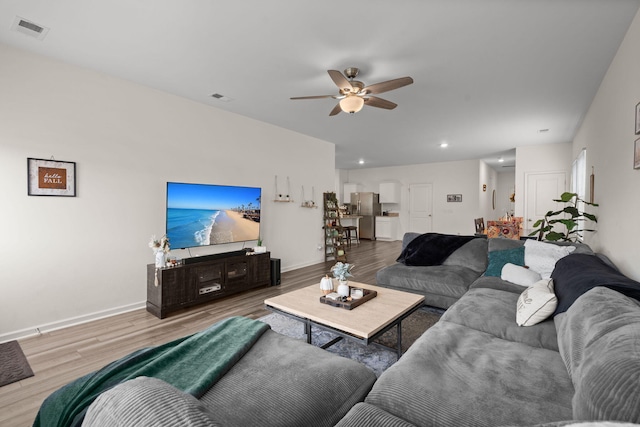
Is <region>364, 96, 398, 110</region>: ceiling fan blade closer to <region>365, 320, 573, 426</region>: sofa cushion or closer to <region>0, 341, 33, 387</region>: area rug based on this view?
<region>365, 320, 573, 426</region>: sofa cushion

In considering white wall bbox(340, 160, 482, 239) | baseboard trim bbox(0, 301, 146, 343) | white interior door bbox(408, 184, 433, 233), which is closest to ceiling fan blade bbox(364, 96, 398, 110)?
baseboard trim bbox(0, 301, 146, 343)

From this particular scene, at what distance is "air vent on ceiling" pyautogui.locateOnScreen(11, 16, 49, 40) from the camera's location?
91.3 inches

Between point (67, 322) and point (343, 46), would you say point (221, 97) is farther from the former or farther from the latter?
point (67, 322)

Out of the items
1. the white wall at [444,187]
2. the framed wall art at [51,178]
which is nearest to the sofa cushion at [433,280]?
the framed wall art at [51,178]

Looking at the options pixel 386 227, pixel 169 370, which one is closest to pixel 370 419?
pixel 169 370

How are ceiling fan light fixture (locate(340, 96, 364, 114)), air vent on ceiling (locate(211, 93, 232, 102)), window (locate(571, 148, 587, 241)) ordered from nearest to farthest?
ceiling fan light fixture (locate(340, 96, 364, 114)), air vent on ceiling (locate(211, 93, 232, 102)), window (locate(571, 148, 587, 241))

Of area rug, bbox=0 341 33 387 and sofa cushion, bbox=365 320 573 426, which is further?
area rug, bbox=0 341 33 387

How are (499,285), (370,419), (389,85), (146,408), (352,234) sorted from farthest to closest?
(352,234), (499,285), (389,85), (370,419), (146,408)

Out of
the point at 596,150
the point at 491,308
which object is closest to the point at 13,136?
the point at 491,308

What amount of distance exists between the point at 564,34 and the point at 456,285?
8.00ft

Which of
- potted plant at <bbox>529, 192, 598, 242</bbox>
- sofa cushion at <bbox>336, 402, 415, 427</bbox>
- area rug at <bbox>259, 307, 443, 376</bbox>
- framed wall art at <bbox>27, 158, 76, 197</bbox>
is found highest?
framed wall art at <bbox>27, 158, 76, 197</bbox>

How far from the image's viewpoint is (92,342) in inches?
106

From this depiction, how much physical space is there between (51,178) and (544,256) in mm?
4931

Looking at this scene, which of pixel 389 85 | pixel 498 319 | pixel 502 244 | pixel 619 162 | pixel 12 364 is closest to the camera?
pixel 498 319
